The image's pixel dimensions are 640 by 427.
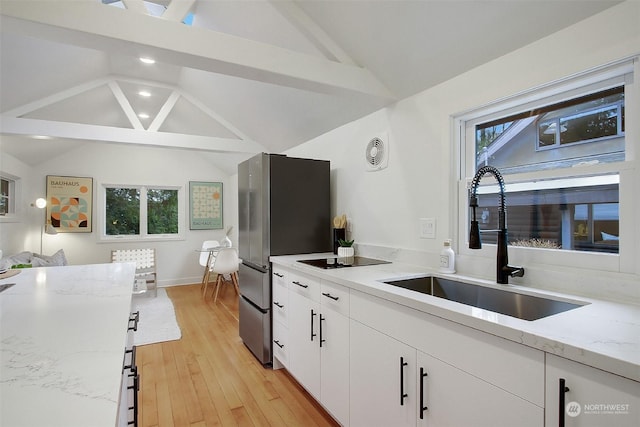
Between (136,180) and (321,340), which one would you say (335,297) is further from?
(136,180)

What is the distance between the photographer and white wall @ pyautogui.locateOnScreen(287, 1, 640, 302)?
1.27 metres

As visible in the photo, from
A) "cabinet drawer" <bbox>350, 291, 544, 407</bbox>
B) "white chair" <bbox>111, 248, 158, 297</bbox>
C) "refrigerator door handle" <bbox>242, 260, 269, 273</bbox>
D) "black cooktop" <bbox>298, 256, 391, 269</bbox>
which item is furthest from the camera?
"white chair" <bbox>111, 248, 158, 297</bbox>

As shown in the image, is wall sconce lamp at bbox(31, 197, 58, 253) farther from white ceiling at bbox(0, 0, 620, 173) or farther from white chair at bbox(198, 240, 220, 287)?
white chair at bbox(198, 240, 220, 287)

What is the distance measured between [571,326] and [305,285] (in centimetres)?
144

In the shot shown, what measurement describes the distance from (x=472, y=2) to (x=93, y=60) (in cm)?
369

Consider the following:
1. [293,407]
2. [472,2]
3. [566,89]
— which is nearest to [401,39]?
[472,2]

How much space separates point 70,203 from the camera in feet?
17.4

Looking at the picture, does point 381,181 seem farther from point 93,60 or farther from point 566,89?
point 93,60

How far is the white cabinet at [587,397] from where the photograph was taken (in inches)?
28.2

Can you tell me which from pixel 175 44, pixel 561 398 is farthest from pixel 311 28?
pixel 561 398

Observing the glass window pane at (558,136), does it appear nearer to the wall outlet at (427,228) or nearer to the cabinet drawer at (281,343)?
the wall outlet at (427,228)

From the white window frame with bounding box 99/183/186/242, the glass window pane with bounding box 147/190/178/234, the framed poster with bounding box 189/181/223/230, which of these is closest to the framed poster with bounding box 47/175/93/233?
the white window frame with bounding box 99/183/186/242

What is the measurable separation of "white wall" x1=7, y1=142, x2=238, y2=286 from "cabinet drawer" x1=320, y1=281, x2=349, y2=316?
15.2 ft

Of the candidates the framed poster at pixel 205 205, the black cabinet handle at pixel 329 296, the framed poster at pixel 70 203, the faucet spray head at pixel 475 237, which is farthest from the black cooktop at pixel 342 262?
the framed poster at pixel 70 203
